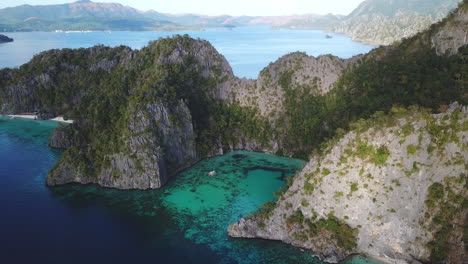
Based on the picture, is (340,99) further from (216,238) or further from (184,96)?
(216,238)

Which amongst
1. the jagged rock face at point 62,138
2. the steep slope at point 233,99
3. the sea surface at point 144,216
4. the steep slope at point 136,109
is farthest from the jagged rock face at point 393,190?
the jagged rock face at point 62,138

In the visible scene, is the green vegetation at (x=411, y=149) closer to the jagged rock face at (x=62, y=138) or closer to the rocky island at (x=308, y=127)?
the rocky island at (x=308, y=127)

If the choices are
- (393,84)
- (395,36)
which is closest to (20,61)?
(393,84)

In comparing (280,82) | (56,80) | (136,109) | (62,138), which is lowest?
(62,138)

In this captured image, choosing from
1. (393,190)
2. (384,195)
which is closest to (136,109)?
(384,195)

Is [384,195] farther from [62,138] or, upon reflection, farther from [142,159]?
[62,138]

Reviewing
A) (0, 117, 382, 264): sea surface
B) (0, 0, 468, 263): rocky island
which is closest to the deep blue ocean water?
(0, 117, 382, 264): sea surface
